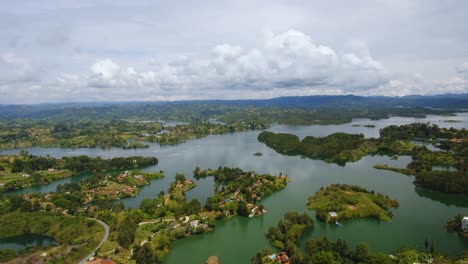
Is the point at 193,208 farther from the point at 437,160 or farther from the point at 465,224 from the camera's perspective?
the point at 437,160

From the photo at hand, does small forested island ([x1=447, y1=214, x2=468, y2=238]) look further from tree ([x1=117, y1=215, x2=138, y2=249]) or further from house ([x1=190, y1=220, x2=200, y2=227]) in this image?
tree ([x1=117, y1=215, x2=138, y2=249])

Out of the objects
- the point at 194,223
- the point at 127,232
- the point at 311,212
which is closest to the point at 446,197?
the point at 311,212

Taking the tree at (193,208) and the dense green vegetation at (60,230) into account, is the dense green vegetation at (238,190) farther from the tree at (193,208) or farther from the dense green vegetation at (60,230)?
the dense green vegetation at (60,230)

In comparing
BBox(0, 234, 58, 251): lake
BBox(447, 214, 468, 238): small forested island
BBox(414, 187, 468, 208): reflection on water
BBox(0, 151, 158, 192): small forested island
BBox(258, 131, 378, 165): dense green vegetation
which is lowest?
BBox(0, 234, 58, 251): lake

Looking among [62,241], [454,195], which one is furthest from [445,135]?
[62,241]

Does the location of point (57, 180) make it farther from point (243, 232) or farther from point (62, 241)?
point (243, 232)

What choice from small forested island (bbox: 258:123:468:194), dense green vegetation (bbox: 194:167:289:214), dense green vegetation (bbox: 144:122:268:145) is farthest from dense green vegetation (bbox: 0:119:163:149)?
dense green vegetation (bbox: 194:167:289:214)
